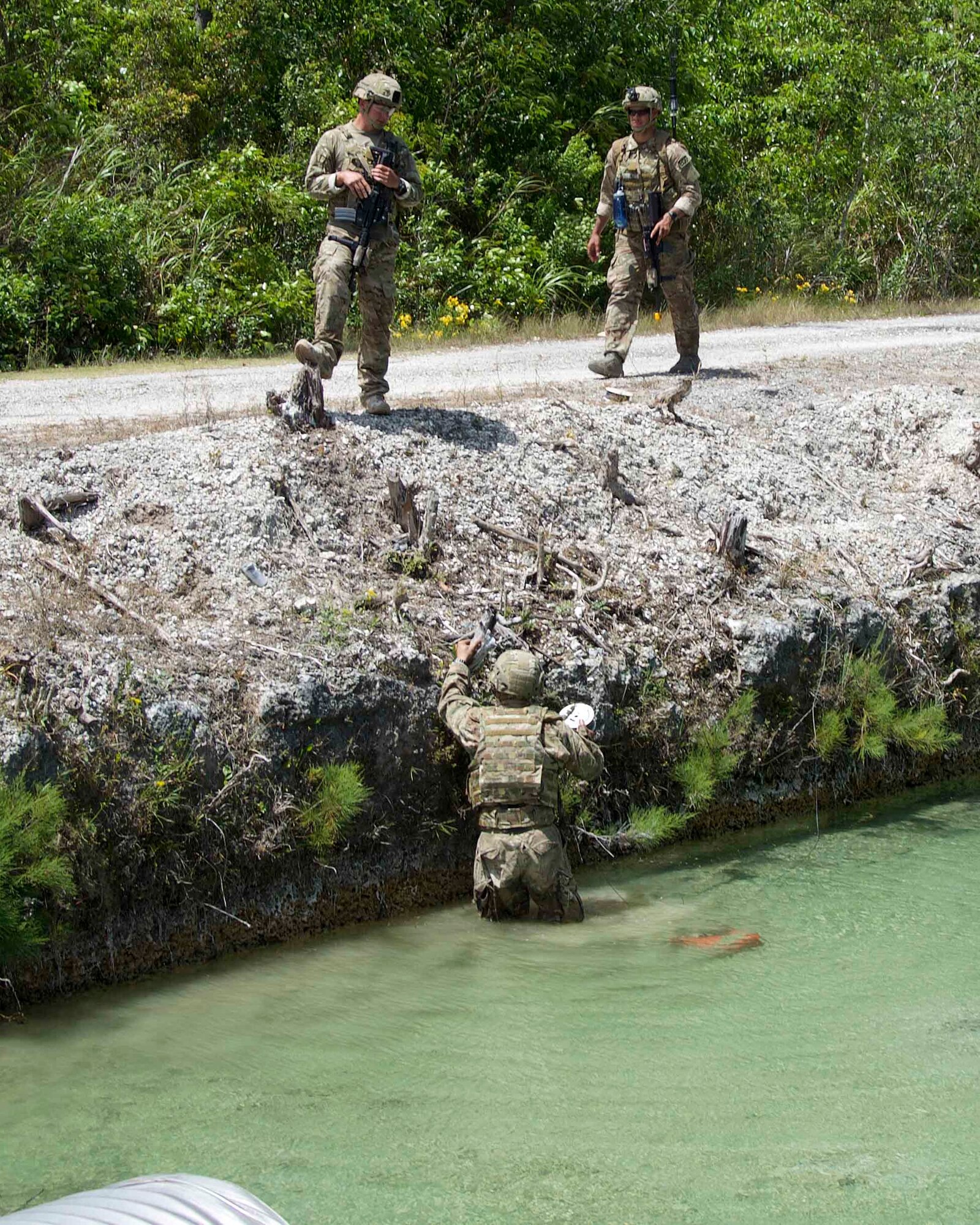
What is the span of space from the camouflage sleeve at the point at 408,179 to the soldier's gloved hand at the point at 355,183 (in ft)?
0.69

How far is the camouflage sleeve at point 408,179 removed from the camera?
7961mm

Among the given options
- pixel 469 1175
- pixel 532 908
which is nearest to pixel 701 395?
pixel 532 908

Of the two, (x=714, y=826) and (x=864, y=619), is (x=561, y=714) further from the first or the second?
(x=864, y=619)

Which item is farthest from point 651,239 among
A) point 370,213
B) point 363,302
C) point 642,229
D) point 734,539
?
point 734,539

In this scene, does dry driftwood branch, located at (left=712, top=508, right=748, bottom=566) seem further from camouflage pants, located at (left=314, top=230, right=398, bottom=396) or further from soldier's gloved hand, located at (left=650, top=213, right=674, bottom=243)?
soldier's gloved hand, located at (left=650, top=213, right=674, bottom=243)

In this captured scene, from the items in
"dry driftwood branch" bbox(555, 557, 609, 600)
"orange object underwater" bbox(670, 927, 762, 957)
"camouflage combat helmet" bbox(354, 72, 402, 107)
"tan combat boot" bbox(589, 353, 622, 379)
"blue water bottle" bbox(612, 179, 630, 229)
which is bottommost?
"orange object underwater" bbox(670, 927, 762, 957)

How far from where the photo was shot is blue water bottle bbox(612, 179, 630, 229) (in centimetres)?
1067

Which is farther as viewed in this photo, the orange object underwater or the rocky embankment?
the orange object underwater

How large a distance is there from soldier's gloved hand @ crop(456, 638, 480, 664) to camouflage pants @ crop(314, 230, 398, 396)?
2.35 metres

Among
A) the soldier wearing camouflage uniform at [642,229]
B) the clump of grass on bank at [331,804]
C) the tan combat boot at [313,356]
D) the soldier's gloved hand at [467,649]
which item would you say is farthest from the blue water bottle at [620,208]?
the clump of grass on bank at [331,804]

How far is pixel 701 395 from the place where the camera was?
1041cm

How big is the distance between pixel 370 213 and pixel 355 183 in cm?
20

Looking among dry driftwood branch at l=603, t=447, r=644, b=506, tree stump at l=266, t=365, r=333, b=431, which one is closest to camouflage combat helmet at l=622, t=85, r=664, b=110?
dry driftwood branch at l=603, t=447, r=644, b=506

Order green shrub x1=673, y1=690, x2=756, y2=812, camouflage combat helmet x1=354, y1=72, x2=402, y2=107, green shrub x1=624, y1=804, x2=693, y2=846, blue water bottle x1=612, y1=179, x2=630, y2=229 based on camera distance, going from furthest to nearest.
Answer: blue water bottle x1=612, y1=179, x2=630, y2=229, camouflage combat helmet x1=354, y1=72, x2=402, y2=107, green shrub x1=673, y1=690, x2=756, y2=812, green shrub x1=624, y1=804, x2=693, y2=846
